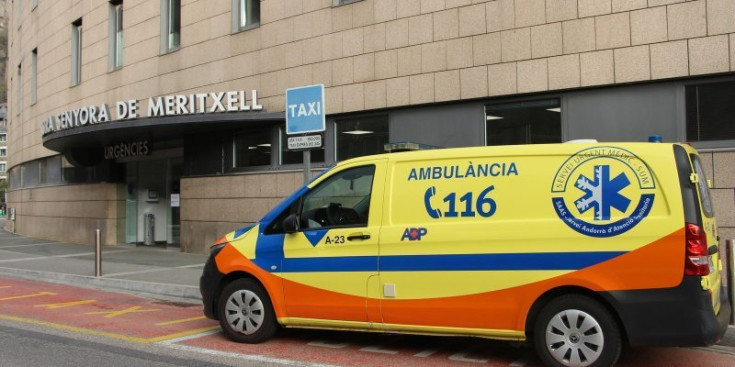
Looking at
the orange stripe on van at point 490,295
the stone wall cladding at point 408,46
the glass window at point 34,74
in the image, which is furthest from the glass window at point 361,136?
the glass window at point 34,74

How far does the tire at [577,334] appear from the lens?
4.71 metres

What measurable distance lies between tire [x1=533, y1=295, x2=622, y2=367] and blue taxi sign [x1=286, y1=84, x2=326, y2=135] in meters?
4.31

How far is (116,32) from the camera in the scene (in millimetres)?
18953

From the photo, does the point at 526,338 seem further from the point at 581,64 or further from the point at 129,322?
the point at 581,64

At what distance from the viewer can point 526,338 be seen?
508 cm

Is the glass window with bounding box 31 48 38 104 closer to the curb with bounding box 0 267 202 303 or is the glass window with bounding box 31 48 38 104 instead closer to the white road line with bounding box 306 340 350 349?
the curb with bounding box 0 267 202 303

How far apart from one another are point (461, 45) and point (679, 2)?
3.54 metres

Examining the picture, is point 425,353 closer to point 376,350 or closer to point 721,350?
point 376,350

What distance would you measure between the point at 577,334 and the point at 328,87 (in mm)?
9096

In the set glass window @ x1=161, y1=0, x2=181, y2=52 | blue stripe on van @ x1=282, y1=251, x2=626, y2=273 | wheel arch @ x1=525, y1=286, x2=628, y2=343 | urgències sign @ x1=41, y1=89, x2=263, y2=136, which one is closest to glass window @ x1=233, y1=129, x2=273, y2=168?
urgències sign @ x1=41, y1=89, x2=263, y2=136

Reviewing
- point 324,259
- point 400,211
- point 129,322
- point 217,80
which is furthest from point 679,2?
point 217,80

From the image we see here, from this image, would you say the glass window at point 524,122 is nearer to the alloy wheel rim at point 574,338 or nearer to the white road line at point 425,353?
the white road line at point 425,353

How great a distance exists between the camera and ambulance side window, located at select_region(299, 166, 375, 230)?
577 cm

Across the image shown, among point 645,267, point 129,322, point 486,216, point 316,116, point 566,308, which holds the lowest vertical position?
point 129,322
